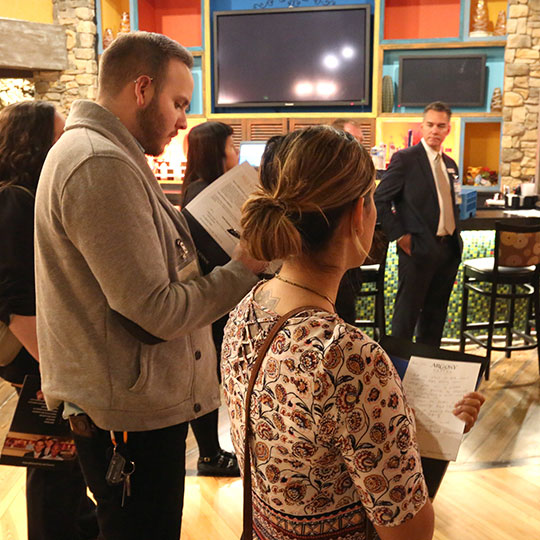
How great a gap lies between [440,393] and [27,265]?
3.83ft

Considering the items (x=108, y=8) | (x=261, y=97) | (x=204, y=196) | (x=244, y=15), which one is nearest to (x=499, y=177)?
(x=261, y=97)

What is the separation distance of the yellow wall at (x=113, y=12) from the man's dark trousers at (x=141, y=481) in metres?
7.89

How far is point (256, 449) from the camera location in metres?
1.08

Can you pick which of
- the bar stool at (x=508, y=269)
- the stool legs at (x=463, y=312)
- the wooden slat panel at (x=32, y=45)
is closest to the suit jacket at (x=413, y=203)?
the bar stool at (x=508, y=269)

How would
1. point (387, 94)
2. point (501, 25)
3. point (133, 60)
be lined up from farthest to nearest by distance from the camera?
point (387, 94) < point (501, 25) < point (133, 60)

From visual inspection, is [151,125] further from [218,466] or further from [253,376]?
[218,466]

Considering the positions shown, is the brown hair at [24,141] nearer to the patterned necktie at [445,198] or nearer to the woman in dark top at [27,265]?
the woman in dark top at [27,265]

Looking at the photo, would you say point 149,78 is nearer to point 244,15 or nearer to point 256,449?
point 256,449

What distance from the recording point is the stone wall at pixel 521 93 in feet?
23.2

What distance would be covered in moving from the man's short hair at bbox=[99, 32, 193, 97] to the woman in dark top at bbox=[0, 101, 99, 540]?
54 centimetres

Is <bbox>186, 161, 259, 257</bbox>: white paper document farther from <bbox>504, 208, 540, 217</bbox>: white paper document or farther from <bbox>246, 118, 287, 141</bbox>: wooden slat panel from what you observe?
<bbox>246, 118, 287, 141</bbox>: wooden slat panel

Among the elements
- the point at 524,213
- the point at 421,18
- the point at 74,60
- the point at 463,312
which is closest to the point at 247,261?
the point at 463,312

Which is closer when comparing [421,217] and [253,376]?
[253,376]

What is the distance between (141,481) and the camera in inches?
58.9
